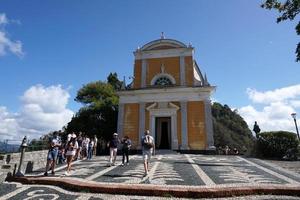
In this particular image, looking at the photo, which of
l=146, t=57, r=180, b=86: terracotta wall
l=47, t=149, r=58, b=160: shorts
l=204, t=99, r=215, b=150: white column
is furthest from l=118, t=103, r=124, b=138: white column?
l=47, t=149, r=58, b=160: shorts

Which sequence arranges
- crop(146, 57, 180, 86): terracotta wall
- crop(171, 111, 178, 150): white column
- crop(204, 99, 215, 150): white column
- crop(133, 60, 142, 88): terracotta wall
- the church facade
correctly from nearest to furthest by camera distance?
crop(204, 99, 215, 150): white column → crop(171, 111, 178, 150): white column → the church facade → crop(146, 57, 180, 86): terracotta wall → crop(133, 60, 142, 88): terracotta wall

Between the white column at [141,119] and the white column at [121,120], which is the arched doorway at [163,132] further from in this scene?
the white column at [121,120]

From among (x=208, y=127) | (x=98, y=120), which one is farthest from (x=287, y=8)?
(x=98, y=120)

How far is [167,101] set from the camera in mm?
25344

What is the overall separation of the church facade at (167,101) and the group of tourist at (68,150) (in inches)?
302

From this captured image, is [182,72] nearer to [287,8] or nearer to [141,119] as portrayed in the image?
[141,119]

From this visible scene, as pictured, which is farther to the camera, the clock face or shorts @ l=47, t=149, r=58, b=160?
the clock face

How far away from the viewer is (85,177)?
9609 millimetres

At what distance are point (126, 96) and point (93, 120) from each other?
6.48 meters

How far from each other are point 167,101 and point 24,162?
15.1 meters

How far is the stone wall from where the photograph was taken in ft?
36.0

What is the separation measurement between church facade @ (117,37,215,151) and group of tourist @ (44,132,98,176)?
767cm

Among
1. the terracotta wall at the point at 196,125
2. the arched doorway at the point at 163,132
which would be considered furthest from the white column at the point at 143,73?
the terracotta wall at the point at 196,125

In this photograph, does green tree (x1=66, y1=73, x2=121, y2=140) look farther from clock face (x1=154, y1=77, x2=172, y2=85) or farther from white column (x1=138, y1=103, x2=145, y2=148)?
clock face (x1=154, y1=77, x2=172, y2=85)
